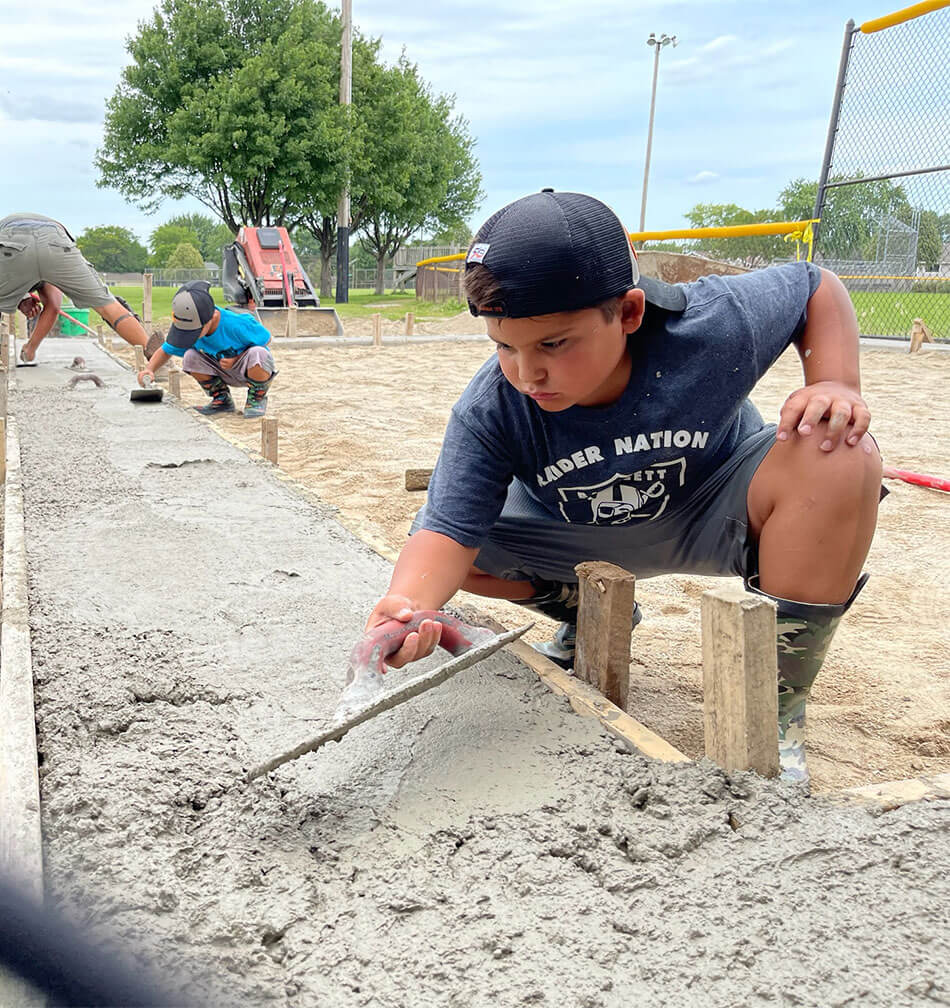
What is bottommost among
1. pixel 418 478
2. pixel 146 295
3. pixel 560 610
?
pixel 560 610

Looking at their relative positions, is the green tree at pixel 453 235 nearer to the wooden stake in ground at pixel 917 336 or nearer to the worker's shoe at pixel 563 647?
the wooden stake in ground at pixel 917 336

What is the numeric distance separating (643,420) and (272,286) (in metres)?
12.3

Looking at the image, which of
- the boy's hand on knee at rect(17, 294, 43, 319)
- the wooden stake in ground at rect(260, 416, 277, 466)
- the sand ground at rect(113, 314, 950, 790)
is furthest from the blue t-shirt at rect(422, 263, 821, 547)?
the boy's hand on knee at rect(17, 294, 43, 319)

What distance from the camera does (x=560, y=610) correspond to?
89.4 inches

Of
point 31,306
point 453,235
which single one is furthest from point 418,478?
point 453,235

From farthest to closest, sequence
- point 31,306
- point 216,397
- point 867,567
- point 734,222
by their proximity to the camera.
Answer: point 734,222 < point 31,306 < point 216,397 < point 867,567

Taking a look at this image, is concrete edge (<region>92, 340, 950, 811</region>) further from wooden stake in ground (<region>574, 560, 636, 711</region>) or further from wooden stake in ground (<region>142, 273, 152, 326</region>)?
wooden stake in ground (<region>142, 273, 152, 326</region>)

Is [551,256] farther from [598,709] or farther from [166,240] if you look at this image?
[166,240]

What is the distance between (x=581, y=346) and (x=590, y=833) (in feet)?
2.52

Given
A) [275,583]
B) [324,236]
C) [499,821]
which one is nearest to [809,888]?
[499,821]

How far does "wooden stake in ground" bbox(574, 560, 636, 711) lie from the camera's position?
167 cm

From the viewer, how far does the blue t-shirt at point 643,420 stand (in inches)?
66.7

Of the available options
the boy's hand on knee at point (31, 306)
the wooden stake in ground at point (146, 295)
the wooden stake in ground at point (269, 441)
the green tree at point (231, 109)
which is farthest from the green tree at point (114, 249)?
the wooden stake in ground at point (269, 441)

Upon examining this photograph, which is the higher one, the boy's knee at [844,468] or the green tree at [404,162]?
the green tree at [404,162]
